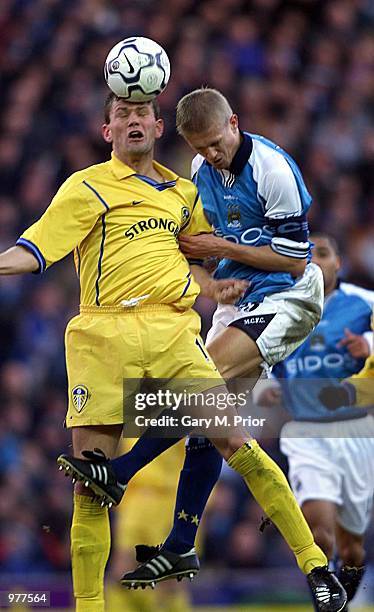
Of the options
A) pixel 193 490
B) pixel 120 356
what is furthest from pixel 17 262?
pixel 193 490

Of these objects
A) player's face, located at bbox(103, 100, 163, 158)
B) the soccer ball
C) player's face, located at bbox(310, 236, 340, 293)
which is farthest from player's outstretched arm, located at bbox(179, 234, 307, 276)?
player's face, located at bbox(310, 236, 340, 293)

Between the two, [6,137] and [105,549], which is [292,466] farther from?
[6,137]

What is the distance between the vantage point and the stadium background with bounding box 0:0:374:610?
10.3 meters

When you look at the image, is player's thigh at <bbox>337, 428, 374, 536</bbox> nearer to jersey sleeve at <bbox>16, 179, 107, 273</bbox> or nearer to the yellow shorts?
the yellow shorts

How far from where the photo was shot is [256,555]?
34.2 ft

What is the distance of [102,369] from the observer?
562 centimetres

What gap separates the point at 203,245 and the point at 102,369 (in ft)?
2.56

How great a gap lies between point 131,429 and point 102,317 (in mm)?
577

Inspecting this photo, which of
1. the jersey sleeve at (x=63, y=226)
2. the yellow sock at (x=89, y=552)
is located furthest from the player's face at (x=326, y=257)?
the yellow sock at (x=89, y=552)

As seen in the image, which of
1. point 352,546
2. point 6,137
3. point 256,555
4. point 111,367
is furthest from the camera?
point 6,137

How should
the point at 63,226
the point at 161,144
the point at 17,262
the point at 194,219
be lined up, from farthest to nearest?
the point at 161,144, the point at 194,219, the point at 63,226, the point at 17,262

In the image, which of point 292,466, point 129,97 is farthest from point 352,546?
point 129,97

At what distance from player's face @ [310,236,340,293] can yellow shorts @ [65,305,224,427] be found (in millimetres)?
2160

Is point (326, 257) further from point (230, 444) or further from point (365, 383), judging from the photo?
point (230, 444)
